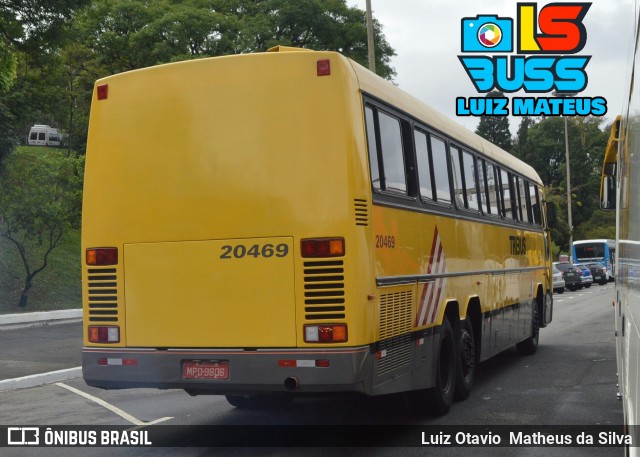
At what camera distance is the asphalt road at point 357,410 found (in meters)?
8.01

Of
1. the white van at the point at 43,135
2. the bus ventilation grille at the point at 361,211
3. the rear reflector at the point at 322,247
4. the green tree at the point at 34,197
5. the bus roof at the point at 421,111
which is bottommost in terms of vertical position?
the rear reflector at the point at 322,247

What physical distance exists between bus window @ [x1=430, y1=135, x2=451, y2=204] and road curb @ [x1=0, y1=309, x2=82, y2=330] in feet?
44.0

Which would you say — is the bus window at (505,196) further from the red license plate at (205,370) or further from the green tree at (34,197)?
the green tree at (34,197)

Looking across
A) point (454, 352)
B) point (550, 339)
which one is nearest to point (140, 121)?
point (454, 352)

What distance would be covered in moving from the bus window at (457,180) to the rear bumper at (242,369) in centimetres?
379

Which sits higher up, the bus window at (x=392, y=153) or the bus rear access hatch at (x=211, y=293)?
the bus window at (x=392, y=153)

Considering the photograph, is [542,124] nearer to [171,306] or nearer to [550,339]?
[550,339]

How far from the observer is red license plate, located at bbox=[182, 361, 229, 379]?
25.0ft

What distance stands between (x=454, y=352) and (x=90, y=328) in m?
4.01

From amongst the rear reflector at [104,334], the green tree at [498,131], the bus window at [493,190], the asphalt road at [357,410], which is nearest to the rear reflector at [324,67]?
the asphalt road at [357,410]

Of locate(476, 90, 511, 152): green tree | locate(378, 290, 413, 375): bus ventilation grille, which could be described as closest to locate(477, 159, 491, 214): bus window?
locate(378, 290, 413, 375): bus ventilation grille

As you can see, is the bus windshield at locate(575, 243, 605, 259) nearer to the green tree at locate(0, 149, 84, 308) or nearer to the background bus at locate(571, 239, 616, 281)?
the background bus at locate(571, 239, 616, 281)

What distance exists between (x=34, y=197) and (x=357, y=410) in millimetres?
17971

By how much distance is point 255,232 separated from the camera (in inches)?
302
